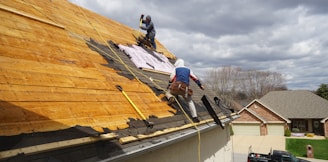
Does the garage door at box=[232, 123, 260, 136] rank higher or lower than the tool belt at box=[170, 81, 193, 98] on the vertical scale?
lower

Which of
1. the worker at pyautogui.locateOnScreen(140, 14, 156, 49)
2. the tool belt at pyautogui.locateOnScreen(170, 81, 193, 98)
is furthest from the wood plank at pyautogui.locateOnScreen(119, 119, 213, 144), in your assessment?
the worker at pyautogui.locateOnScreen(140, 14, 156, 49)

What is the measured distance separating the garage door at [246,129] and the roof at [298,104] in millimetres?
4372

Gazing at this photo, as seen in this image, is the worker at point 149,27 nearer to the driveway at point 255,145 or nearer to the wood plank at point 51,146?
the wood plank at point 51,146

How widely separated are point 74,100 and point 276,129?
31.3m

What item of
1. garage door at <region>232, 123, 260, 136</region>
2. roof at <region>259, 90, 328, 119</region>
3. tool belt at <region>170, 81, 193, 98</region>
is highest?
tool belt at <region>170, 81, 193, 98</region>

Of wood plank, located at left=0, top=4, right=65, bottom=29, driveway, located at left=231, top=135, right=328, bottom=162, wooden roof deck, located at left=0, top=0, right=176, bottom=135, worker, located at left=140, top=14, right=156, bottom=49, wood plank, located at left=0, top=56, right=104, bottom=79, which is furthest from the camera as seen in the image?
driveway, located at left=231, top=135, right=328, bottom=162

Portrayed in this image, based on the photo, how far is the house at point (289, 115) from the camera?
98.0 ft

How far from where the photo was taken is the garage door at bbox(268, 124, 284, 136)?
29.9m

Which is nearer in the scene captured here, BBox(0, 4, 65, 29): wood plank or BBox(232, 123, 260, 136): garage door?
BBox(0, 4, 65, 29): wood plank

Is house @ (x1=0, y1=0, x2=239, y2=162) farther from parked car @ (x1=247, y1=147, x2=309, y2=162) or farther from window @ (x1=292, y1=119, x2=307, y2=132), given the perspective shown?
window @ (x1=292, y1=119, x2=307, y2=132)

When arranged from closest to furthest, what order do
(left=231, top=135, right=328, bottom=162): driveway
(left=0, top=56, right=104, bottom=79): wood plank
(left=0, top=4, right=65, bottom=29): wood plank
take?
(left=0, top=56, right=104, bottom=79): wood plank < (left=0, top=4, right=65, bottom=29): wood plank < (left=231, top=135, right=328, bottom=162): driveway

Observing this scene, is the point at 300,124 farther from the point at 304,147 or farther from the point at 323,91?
the point at 323,91

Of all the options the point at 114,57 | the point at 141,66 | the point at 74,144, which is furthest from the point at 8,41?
the point at 141,66

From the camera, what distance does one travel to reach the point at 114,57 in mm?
6367
